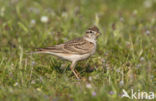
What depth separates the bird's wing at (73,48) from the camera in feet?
25.1

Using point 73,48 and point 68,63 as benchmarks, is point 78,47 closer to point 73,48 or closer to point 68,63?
point 73,48

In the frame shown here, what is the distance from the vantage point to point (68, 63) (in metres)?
8.42

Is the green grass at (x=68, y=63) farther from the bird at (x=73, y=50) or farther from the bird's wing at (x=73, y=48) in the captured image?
the bird's wing at (x=73, y=48)

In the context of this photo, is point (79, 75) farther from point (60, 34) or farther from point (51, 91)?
point (60, 34)

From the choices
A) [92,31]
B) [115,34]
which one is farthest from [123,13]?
[92,31]

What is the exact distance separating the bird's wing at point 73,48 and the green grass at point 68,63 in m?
0.44

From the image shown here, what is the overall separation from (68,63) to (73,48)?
0.66m

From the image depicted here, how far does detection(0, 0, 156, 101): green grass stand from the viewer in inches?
239

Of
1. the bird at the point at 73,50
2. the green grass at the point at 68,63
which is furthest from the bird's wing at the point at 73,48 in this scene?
the green grass at the point at 68,63

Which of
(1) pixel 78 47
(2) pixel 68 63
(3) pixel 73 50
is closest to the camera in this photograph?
(3) pixel 73 50

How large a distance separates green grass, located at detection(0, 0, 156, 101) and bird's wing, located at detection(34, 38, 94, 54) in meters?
0.44

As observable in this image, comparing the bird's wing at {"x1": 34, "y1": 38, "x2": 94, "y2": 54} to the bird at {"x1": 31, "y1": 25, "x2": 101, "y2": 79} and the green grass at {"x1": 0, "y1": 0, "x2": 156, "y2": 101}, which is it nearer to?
the bird at {"x1": 31, "y1": 25, "x2": 101, "y2": 79}

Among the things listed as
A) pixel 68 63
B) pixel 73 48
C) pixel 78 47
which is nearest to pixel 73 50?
pixel 73 48

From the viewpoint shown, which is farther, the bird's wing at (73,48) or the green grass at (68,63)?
the bird's wing at (73,48)
